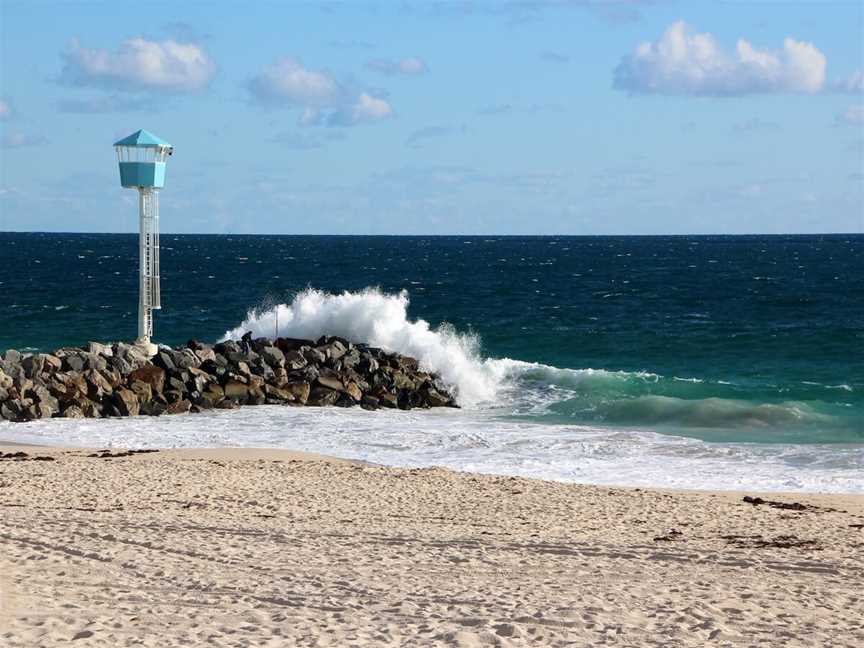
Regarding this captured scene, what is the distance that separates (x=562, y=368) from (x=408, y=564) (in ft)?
62.8

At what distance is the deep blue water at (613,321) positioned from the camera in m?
21.8

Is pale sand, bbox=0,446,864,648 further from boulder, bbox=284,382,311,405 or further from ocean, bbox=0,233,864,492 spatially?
boulder, bbox=284,382,311,405

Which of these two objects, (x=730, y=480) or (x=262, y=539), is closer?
(x=262, y=539)

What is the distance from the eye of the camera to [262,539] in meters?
10.4

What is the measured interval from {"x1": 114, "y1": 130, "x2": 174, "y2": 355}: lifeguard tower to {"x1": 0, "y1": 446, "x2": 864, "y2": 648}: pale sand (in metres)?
9.31

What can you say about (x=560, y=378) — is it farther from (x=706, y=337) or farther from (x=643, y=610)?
(x=643, y=610)

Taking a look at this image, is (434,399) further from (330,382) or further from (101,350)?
(101,350)

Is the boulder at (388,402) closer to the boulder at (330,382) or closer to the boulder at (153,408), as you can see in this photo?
the boulder at (330,382)

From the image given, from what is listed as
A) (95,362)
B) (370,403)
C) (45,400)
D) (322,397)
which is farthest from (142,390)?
(370,403)

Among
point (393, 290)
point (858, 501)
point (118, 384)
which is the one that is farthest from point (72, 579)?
point (393, 290)

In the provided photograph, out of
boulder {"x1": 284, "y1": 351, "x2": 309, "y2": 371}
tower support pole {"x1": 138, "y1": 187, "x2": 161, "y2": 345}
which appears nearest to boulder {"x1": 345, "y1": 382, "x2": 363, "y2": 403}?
boulder {"x1": 284, "y1": 351, "x2": 309, "y2": 371}

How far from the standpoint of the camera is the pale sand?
7.68 metres

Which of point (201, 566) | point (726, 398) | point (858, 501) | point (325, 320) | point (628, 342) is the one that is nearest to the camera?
point (201, 566)

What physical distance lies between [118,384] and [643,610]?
14639mm
